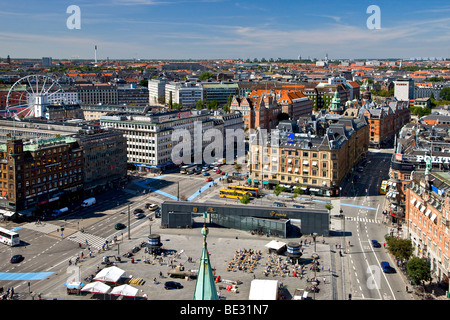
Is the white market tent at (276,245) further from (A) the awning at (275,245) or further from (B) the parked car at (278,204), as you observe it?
(B) the parked car at (278,204)

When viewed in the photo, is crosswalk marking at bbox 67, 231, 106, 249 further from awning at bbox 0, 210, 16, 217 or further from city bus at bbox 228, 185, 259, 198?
city bus at bbox 228, 185, 259, 198

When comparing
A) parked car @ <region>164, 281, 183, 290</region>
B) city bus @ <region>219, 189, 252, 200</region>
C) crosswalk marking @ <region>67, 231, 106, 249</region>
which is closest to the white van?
crosswalk marking @ <region>67, 231, 106, 249</region>

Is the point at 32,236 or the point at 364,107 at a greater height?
the point at 364,107

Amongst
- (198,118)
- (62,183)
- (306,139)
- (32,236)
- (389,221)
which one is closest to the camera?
(32,236)

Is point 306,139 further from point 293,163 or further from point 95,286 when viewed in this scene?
point 95,286

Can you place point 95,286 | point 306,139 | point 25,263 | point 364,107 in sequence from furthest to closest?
point 364,107, point 306,139, point 25,263, point 95,286

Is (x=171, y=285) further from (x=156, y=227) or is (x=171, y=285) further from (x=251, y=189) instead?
(x=251, y=189)

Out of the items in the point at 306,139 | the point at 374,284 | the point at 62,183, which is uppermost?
the point at 306,139

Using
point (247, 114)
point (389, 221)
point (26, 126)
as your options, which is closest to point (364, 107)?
point (247, 114)
